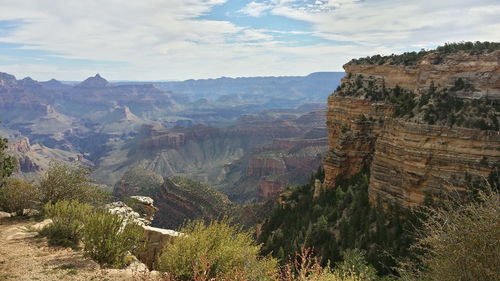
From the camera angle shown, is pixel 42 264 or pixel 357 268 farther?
pixel 357 268

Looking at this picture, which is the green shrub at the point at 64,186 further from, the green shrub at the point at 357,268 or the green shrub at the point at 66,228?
the green shrub at the point at 357,268

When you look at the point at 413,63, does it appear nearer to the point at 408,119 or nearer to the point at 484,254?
the point at 408,119

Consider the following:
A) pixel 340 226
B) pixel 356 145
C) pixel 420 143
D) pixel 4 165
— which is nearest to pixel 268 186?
pixel 356 145

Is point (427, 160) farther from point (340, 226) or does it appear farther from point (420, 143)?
point (340, 226)

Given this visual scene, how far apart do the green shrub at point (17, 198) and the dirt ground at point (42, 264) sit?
5375mm

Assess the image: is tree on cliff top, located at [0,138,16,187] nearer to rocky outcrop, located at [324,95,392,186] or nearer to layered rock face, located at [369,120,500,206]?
layered rock face, located at [369,120,500,206]

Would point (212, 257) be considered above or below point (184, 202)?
above

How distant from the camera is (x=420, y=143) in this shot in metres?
29.9

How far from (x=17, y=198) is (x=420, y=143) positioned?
32119 millimetres

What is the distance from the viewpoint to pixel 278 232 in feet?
143

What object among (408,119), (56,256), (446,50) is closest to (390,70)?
(446,50)

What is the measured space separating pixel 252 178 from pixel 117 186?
Result: 65.6 meters

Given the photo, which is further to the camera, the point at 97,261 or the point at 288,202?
the point at 288,202

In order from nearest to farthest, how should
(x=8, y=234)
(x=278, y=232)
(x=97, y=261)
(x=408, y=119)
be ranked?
(x=97, y=261) < (x=8, y=234) < (x=408, y=119) < (x=278, y=232)
